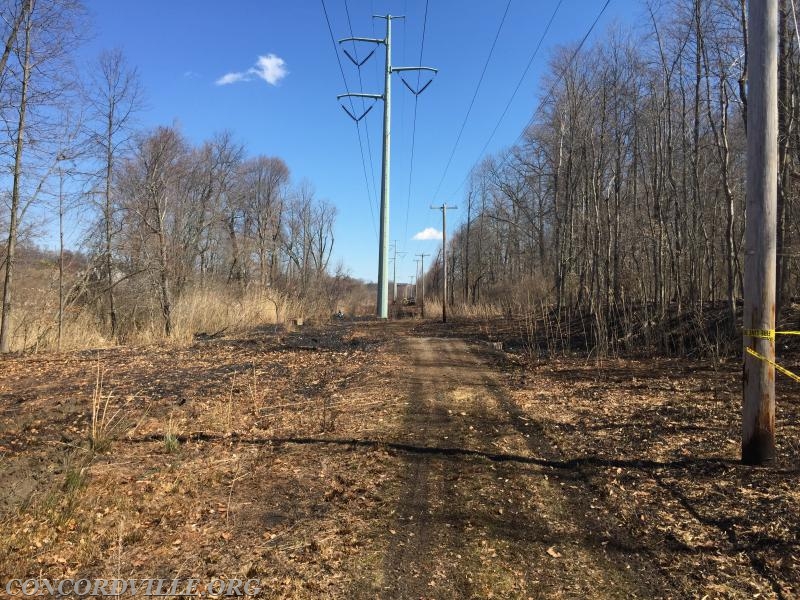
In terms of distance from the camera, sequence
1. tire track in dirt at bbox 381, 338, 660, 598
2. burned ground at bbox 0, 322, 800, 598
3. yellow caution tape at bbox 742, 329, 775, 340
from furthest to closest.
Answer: yellow caution tape at bbox 742, 329, 775, 340, burned ground at bbox 0, 322, 800, 598, tire track in dirt at bbox 381, 338, 660, 598

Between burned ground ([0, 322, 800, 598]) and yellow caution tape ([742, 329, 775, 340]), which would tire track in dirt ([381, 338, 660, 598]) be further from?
yellow caution tape ([742, 329, 775, 340])

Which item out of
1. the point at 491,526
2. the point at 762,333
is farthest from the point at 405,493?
the point at 762,333

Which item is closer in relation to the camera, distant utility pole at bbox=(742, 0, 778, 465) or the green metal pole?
distant utility pole at bbox=(742, 0, 778, 465)

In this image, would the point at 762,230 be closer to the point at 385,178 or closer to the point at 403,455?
the point at 403,455

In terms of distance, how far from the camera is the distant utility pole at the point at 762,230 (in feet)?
14.6

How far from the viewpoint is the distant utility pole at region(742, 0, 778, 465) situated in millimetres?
4449

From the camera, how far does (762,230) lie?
4477 millimetres

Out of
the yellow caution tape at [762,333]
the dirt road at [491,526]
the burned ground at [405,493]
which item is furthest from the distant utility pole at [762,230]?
the dirt road at [491,526]

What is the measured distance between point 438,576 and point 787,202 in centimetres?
1414

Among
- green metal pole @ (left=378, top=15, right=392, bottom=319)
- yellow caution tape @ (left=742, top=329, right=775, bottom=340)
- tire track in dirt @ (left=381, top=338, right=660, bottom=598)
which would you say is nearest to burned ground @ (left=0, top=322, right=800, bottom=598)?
tire track in dirt @ (left=381, top=338, right=660, bottom=598)

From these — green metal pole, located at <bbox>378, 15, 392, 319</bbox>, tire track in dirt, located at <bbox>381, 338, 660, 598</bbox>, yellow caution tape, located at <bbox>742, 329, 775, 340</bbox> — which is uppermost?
green metal pole, located at <bbox>378, 15, 392, 319</bbox>

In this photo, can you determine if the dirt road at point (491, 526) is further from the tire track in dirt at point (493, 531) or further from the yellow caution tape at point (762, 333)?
the yellow caution tape at point (762, 333)

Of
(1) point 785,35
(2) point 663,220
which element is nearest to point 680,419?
(1) point 785,35

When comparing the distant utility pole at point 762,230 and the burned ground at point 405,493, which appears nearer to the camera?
the burned ground at point 405,493
